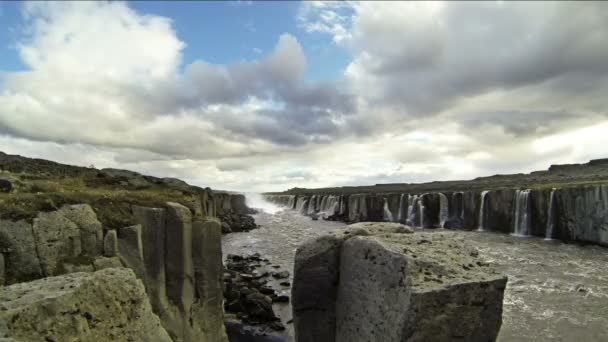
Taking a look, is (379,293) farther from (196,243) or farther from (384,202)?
(384,202)

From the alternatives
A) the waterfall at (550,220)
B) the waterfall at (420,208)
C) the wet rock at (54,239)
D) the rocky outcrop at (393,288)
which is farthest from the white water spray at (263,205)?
the rocky outcrop at (393,288)

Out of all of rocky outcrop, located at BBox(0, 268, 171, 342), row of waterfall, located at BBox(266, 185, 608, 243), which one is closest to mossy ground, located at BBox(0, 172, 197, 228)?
rocky outcrop, located at BBox(0, 268, 171, 342)

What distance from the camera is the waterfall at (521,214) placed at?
135ft

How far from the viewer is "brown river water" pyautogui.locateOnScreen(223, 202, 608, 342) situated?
15008 mm

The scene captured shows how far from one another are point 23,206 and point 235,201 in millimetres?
87055

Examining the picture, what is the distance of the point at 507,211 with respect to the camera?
43875 millimetres

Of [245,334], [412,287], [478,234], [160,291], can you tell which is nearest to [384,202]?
[478,234]

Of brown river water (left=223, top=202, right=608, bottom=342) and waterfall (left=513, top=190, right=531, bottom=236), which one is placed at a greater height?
waterfall (left=513, top=190, right=531, bottom=236)

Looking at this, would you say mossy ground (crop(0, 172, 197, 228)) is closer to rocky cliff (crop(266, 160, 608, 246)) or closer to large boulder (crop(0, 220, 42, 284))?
large boulder (crop(0, 220, 42, 284))

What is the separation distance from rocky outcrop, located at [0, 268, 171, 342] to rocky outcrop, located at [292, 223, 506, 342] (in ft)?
8.48

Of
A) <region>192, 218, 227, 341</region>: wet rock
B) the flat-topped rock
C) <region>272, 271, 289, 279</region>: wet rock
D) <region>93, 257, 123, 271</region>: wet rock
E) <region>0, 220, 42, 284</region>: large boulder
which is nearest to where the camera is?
the flat-topped rock

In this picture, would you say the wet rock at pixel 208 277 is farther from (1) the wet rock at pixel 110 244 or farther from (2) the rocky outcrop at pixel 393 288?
(2) the rocky outcrop at pixel 393 288

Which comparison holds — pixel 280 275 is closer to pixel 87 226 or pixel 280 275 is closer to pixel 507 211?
pixel 87 226

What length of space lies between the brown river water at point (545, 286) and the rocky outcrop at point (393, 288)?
0.77 m
